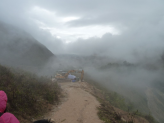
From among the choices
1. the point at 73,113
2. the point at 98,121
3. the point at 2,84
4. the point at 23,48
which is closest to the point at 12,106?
the point at 2,84

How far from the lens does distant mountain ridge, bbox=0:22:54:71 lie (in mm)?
26606

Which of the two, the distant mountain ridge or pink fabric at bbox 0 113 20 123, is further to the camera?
the distant mountain ridge

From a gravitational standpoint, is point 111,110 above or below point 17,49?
below

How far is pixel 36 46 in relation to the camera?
121 ft

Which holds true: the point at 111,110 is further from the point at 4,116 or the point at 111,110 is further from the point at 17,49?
the point at 17,49

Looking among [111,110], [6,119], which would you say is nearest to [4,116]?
[6,119]

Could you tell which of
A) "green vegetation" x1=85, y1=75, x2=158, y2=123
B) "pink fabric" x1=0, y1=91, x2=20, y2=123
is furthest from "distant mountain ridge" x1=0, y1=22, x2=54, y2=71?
"pink fabric" x1=0, y1=91, x2=20, y2=123

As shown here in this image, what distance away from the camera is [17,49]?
29.4 m

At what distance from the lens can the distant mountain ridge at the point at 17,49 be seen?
26.6 meters

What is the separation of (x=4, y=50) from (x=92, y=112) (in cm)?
2575

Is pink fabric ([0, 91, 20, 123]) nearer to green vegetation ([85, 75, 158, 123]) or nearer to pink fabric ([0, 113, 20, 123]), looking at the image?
pink fabric ([0, 113, 20, 123])

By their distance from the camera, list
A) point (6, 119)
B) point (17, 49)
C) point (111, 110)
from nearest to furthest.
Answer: point (6, 119), point (111, 110), point (17, 49)

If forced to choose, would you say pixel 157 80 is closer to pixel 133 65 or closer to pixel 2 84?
pixel 133 65

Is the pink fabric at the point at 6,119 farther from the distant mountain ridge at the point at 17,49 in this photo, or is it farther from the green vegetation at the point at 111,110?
the distant mountain ridge at the point at 17,49
